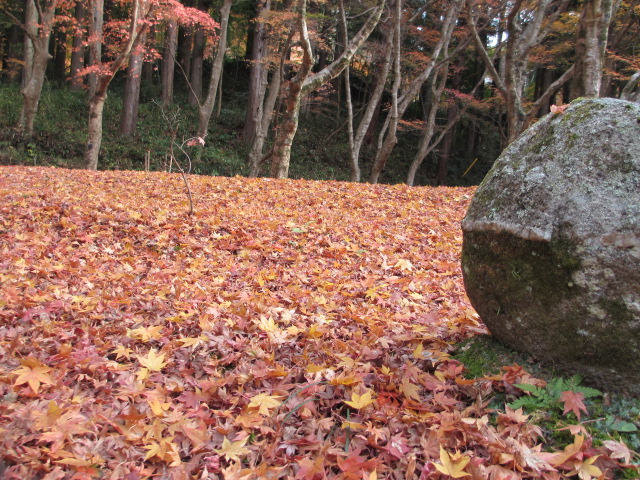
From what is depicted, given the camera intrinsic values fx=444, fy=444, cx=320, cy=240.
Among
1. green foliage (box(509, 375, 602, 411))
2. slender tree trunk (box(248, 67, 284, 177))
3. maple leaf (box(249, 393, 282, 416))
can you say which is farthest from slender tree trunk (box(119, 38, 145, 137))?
green foliage (box(509, 375, 602, 411))

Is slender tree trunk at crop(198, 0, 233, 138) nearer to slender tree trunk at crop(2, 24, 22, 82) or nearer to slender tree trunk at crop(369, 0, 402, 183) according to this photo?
slender tree trunk at crop(369, 0, 402, 183)

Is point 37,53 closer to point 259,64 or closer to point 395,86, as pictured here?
point 259,64

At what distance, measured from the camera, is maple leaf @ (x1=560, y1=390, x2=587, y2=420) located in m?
2.11

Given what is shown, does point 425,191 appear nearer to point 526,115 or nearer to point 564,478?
point 526,115

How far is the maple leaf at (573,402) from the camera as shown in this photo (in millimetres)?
2113

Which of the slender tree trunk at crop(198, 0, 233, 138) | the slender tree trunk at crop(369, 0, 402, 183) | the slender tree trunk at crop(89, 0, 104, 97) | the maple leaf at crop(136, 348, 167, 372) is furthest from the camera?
the slender tree trunk at crop(198, 0, 233, 138)

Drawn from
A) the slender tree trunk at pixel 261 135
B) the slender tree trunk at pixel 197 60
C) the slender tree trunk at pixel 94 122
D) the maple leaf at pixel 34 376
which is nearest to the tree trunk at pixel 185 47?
the slender tree trunk at pixel 197 60

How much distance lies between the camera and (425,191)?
947 centimetres

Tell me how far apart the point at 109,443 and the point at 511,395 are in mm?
2050

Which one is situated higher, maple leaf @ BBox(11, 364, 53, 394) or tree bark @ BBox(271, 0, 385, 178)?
tree bark @ BBox(271, 0, 385, 178)

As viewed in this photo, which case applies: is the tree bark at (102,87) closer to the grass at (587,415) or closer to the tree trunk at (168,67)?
the tree trunk at (168,67)

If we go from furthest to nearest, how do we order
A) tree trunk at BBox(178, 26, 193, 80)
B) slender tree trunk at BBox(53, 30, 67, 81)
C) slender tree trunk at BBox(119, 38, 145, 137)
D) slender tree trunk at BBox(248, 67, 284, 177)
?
slender tree trunk at BBox(53, 30, 67, 81)
tree trunk at BBox(178, 26, 193, 80)
slender tree trunk at BBox(119, 38, 145, 137)
slender tree trunk at BBox(248, 67, 284, 177)

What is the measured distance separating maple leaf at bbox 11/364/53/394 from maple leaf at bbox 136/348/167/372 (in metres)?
0.49

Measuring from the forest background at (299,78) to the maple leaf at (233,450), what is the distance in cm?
555
